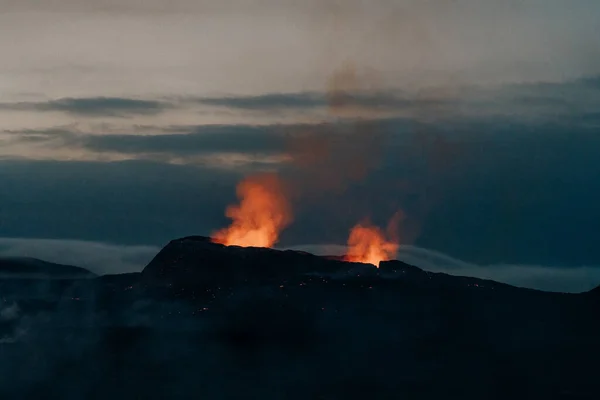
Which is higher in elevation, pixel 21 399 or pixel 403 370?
pixel 403 370

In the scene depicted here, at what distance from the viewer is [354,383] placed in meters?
180

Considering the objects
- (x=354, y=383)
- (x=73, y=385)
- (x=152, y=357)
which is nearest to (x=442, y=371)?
(x=354, y=383)

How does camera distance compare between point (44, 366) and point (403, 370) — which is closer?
point (44, 366)

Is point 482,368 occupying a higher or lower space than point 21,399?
higher

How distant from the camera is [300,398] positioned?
163875mm

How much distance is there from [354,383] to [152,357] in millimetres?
43772

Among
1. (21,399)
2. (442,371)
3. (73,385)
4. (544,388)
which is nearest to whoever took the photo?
(21,399)

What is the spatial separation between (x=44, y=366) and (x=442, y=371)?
249 feet

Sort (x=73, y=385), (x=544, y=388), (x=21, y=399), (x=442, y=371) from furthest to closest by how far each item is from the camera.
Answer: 1. (x=442, y=371)
2. (x=544, y=388)
3. (x=73, y=385)
4. (x=21, y=399)

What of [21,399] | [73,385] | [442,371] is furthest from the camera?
[442,371]

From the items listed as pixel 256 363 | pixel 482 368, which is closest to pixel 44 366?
pixel 256 363

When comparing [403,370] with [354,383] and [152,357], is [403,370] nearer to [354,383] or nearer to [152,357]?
[354,383]

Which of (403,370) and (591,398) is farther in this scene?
(403,370)

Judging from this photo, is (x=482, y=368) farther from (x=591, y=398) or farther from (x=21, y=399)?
(x=21, y=399)
